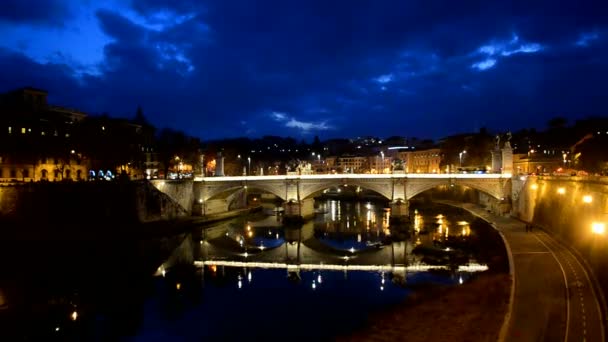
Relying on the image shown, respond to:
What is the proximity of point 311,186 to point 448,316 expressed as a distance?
39502 millimetres

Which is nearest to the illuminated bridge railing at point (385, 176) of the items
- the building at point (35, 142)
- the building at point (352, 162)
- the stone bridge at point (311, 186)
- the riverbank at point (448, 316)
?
the stone bridge at point (311, 186)

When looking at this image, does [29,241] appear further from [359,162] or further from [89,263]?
[359,162]

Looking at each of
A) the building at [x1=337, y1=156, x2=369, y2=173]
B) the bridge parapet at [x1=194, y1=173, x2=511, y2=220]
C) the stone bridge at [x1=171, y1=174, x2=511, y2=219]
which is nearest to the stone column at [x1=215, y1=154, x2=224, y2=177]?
the stone bridge at [x1=171, y1=174, x2=511, y2=219]

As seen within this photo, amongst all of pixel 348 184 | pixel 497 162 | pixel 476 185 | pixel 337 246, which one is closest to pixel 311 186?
pixel 348 184

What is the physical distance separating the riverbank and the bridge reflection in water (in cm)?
602

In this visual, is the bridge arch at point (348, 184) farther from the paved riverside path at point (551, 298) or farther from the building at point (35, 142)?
the building at point (35, 142)

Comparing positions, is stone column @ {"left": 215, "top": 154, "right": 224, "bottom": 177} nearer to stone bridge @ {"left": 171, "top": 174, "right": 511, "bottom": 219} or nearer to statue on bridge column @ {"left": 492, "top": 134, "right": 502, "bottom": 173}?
stone bridge @ {"left": 171, "top": 174, "right": 511, "bottom": 219}

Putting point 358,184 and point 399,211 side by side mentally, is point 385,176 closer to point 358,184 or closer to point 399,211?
point 358,184

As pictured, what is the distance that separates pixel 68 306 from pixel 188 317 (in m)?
7.74

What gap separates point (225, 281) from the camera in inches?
1280

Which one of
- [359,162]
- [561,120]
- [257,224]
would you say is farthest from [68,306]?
[359,162]

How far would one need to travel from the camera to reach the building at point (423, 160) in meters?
117

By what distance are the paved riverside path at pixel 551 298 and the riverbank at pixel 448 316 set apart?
2.83 ft

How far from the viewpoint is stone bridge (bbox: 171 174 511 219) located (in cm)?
5262
